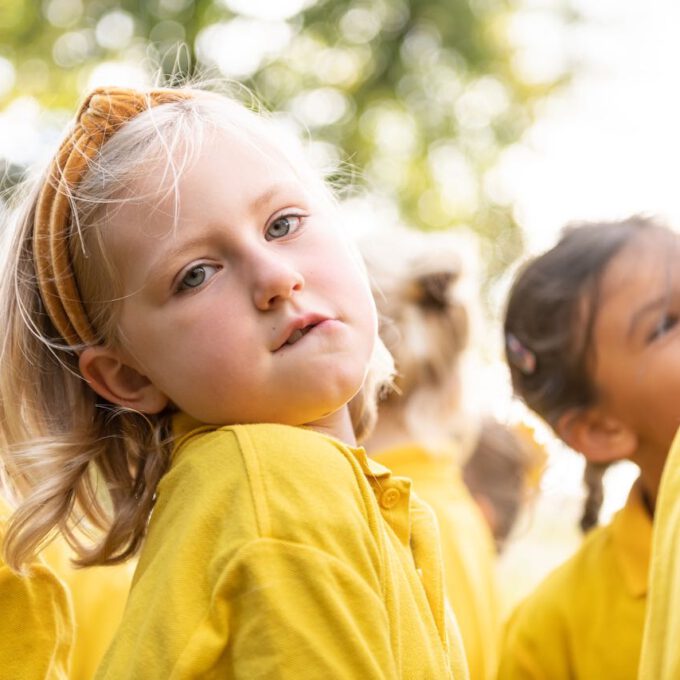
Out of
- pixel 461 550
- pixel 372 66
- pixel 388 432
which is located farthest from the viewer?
pixel 372 66

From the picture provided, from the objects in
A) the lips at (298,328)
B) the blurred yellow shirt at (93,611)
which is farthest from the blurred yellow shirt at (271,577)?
the blurred yellow shirt at (93,611)

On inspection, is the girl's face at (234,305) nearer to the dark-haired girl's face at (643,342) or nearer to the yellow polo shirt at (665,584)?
the yellow polo shirt at (665,584)

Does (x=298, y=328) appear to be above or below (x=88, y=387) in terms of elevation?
above

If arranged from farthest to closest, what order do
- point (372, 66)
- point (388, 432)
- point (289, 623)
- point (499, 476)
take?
point (372, 66) < point (499, 476) < point (388, 432) < point (289, 623)

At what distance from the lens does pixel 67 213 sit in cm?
199

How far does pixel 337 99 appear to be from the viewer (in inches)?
611

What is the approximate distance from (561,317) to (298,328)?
4.68 feet

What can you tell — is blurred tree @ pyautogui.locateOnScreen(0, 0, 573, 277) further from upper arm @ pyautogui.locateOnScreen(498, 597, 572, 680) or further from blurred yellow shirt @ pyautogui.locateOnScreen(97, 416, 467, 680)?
blurred yellow shirt @ pyautogui.locateOnScreen(97, 416, 467, 680)

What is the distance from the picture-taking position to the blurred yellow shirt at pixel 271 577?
1563 mm

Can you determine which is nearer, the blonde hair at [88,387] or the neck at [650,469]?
the blonde hair at [88,387]

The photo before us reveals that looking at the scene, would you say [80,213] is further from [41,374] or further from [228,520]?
[228,520]

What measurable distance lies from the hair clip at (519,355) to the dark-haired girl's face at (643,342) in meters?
0.26

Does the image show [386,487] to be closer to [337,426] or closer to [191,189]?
[337,426]

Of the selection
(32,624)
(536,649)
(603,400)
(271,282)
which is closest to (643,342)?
(603,400)
